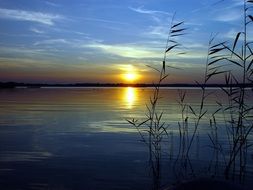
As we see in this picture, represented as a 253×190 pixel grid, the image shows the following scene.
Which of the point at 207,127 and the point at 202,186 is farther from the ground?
the point at 202,186

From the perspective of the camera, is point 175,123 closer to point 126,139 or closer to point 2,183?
point 126,139

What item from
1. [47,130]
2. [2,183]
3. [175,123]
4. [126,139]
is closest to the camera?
[2,183]

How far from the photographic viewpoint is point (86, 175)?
10047mm

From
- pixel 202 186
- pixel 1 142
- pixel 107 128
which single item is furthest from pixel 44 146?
pixel 202 186

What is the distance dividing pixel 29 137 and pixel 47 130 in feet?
7.55

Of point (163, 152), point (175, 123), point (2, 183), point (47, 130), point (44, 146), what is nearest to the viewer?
point (2, 183)

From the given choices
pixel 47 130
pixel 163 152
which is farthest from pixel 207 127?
pixel 47 130

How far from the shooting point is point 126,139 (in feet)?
51.8

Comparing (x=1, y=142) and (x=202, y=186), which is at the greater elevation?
(x=202, y=186)

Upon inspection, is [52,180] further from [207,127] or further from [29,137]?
[207,127]

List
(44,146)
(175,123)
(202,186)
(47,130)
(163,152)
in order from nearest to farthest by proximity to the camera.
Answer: (202,186)
(163,152)
(44,146)
(47,130)
(175,123)

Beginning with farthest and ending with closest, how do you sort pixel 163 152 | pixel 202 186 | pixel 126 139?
pixel 126 139
pixel 163 152
pixel 202 186

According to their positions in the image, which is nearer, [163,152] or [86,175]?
[86,175]

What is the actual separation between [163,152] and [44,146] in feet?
14.6
